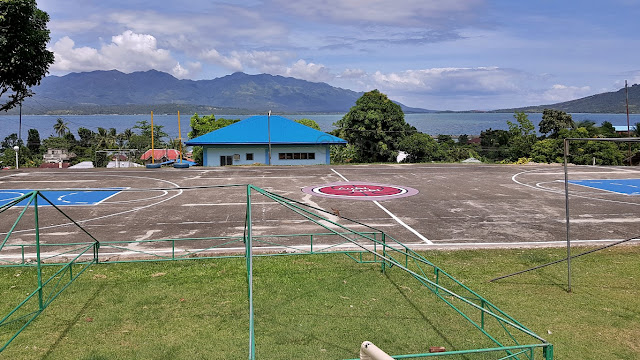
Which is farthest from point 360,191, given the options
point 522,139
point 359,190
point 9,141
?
point 9,141

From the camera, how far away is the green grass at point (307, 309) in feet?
33.8

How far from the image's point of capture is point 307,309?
12312 millimetres

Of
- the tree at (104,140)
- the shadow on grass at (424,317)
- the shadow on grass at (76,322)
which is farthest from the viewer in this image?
the tree at (104,140)

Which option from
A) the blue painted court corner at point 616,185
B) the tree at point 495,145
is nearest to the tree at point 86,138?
the tree at point 495,145

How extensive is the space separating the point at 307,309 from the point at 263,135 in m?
50.1

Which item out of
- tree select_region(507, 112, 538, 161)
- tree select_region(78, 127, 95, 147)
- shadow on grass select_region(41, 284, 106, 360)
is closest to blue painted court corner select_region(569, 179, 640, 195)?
tree select_region(507, 112, 538, 161)

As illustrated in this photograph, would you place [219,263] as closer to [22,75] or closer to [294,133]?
[22,75]

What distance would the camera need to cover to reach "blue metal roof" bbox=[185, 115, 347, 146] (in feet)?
193

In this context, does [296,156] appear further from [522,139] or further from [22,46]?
[22,46]

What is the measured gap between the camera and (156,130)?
4739 inches

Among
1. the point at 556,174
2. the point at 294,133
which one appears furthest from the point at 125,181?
the point at 556,174

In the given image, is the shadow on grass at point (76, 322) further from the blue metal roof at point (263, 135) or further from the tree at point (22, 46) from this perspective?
the blue metal roof at point (263, 135)

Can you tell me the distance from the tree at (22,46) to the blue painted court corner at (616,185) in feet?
137

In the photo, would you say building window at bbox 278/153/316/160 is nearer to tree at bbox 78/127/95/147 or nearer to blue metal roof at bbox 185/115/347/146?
blue metal roof at bbox 185/115/347/146
